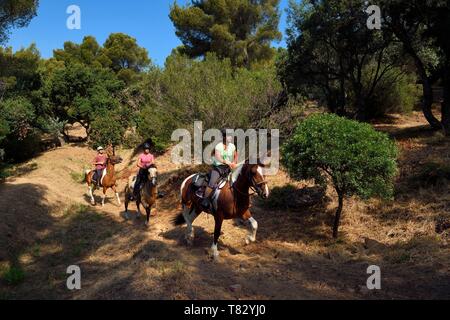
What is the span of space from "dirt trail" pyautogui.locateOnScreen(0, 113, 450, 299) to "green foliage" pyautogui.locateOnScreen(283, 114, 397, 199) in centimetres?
196

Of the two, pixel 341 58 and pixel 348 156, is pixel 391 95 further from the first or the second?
pixel 348 156

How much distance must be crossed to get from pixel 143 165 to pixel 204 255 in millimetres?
5041

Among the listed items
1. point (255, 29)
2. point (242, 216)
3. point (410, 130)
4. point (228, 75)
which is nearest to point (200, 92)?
point (228, 75)

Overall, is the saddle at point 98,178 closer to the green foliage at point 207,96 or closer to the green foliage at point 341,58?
the green foliage at point 207,96

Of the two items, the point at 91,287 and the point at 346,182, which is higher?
the point at 346,182

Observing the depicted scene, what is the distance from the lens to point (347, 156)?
1086 cm

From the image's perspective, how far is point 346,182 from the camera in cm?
1107

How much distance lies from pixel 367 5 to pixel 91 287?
17592 millimetres


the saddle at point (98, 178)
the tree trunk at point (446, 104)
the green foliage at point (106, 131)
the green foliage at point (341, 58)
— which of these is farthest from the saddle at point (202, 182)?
the green foliage at point (106, 131)

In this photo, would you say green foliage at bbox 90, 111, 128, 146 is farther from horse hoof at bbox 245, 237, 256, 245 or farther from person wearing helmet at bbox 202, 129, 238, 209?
horse hoof at bbox 245, 237, 256, 245

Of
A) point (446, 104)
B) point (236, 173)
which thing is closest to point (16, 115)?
point (236, 173)

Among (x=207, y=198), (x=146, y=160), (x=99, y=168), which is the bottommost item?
(x=207, y=198)

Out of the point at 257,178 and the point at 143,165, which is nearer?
the point at 257,178

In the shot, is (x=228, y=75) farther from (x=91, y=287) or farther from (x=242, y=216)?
(x=91, y=287)
